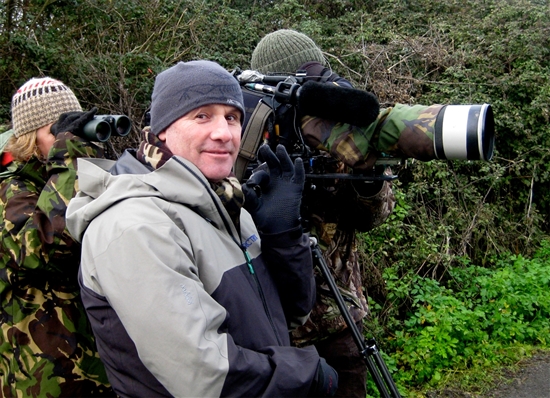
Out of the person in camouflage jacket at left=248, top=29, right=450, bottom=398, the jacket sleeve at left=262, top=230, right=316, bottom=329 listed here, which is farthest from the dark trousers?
the jacket sleeve at left=262, top=230, right=316, bottom=329

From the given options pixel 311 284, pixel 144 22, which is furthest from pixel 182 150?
pixel 144 22

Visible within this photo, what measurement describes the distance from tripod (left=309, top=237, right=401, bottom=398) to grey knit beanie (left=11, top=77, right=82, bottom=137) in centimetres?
115

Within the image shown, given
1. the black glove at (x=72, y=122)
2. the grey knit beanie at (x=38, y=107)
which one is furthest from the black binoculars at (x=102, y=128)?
the grey knit beanie at (x=38, y=107)

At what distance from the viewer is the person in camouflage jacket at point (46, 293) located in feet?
6.56

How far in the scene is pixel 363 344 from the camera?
7.82ft

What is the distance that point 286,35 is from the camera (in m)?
2.74

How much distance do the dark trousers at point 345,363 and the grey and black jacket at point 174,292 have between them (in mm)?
1111

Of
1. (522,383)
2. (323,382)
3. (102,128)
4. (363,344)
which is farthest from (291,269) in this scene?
(522,383)

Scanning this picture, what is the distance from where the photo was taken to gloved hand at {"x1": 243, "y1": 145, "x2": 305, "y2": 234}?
5.77 ft

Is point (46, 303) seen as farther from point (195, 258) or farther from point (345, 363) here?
point (345, 363)

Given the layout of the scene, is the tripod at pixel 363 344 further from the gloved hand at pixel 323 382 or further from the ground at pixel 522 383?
the ground at pixel 522 383

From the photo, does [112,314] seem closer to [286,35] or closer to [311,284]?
[311,284]

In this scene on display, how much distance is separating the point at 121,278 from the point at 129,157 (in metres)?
0.44

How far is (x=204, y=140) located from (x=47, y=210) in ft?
2.36
